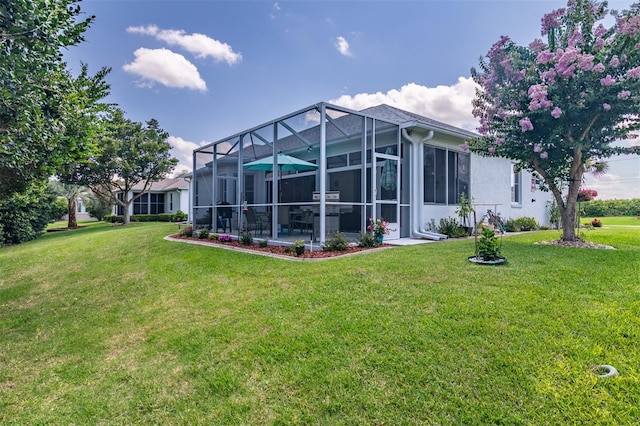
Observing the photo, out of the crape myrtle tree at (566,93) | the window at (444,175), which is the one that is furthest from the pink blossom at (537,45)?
the window at (444,175)

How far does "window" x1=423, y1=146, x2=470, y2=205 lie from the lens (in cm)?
1005

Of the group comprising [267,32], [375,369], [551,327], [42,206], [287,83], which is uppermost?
[267,32]

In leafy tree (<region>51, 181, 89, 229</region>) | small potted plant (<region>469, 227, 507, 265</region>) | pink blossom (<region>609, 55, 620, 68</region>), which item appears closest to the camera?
small potted plant (<region>469, 227, 507, 265</region>)

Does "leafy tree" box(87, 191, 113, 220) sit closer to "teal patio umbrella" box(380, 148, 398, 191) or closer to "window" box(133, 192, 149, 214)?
"window" box(133, 192, 149, 214)

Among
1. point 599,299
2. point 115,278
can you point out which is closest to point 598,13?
point 599,299

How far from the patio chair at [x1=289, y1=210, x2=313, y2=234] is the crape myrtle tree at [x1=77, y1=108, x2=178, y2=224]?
16.2 metres

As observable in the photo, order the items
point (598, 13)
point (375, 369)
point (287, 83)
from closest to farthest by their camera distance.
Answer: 1. point (375, 369)
2. point (598, 13)
3. point (287, 83)

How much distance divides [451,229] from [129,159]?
2132 cm

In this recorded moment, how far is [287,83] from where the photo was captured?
12.5 meters

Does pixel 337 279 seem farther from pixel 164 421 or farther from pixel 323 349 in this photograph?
A: pixel 164 421

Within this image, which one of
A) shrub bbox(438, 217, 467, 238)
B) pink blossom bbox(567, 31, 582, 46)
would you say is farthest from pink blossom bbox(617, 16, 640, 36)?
shrub bbox(438, 217, 467, 238)

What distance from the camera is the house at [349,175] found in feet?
27.4

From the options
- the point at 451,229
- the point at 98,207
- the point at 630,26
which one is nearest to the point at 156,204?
the point at 98,207

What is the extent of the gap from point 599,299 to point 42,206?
23.5 metres
